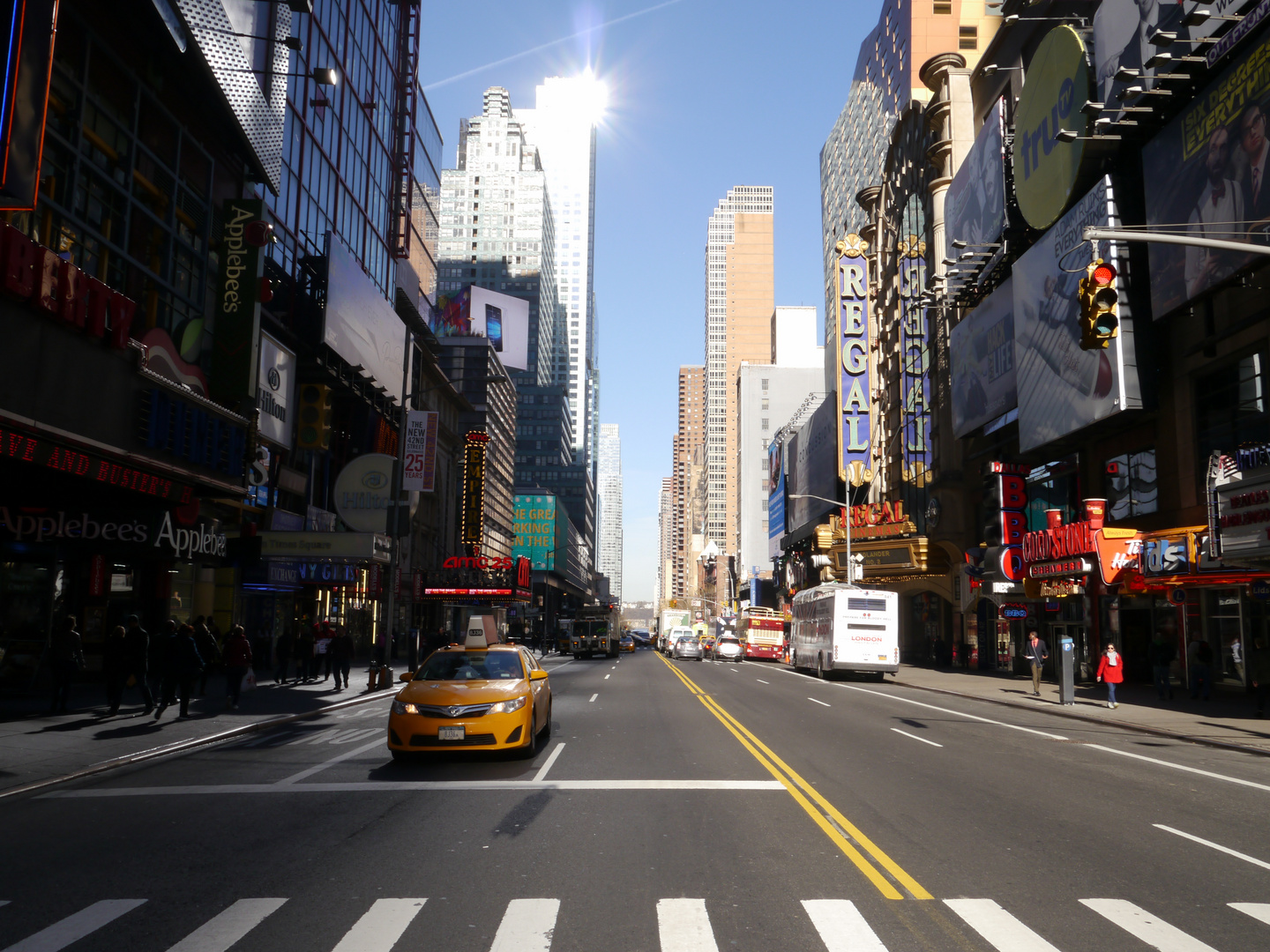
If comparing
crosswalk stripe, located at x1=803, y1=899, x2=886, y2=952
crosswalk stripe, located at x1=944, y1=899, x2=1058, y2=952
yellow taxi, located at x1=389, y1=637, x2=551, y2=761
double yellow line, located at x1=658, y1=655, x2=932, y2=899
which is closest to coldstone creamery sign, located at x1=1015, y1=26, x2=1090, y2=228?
double yellow line, located at x1=658, y1=655, x2=932, y2=899

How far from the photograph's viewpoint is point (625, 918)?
20.6 feet

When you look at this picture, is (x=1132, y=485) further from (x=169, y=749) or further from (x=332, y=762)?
(x=169, y=749)

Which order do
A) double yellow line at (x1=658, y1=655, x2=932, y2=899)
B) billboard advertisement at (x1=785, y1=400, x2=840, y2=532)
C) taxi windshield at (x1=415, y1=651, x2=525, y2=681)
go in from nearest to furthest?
double yellow line at (x1=658, y1=655, x2=932, y2=899) → taxi windshield at (x1=415, y1=651, x2=525, y2=681) → billboard advertisement at (x1=785, y1=400, x2=840, y2=532)

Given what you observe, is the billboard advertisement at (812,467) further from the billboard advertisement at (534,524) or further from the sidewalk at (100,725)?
the billboard advertisement at (534,524)

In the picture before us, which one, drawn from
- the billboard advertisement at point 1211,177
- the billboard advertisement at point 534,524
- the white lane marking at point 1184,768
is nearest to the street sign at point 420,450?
the billboard advertisement at point 1211,177

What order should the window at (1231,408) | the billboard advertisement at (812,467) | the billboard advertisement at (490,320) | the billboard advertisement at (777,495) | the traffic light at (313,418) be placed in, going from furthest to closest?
the billboard advertisement at (490,320) → the billboard advertisement at (777,495) → the billboard advertisement at (812,467) → the traffic light at (313,418) → the window at (1231,408)

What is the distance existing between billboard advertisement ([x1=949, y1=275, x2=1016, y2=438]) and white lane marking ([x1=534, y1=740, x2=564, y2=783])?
29549 millimetres

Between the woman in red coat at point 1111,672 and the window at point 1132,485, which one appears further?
the window at point 1132,485

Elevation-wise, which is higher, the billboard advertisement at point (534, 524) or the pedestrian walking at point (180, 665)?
the billboard advertisement at point (534, 524)

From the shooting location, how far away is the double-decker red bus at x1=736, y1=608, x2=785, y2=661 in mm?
63094

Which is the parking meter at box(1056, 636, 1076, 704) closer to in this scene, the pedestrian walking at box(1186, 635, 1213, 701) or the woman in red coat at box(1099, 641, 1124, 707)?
the woman in red coat at box(1099, 641, 1124, 707)

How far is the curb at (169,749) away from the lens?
1155 centimetres

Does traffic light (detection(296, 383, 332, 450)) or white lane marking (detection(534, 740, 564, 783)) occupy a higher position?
traffic light (detection(296, 383, 332, 450))

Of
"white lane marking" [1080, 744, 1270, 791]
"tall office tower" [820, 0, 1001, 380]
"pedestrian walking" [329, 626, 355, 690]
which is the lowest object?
"white lane marking" [1080, 744, 1270, 791]
